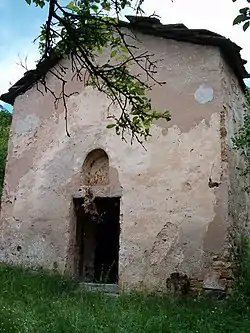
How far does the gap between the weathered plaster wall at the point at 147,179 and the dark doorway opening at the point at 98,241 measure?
413mm

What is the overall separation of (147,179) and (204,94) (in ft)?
5.62

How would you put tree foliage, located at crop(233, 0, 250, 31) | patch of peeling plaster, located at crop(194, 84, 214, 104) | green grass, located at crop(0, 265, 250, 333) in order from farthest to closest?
patch of peeling plaster, located at crop(194, 84, 214, 104), green grass, located at crop(0, 265, 250, 333), tree foliage, located at crop(233, 0, 250, 31)


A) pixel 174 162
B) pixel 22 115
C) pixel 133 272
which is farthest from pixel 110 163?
pixel 22 115

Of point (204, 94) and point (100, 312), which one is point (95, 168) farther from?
point (100, 312)

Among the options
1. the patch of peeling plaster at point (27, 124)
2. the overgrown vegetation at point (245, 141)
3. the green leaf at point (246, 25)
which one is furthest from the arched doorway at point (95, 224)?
the green leaf at point (246, 25)

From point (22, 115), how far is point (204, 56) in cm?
416

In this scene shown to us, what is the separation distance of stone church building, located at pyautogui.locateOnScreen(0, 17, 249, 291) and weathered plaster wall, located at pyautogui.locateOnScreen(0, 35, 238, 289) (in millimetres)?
17

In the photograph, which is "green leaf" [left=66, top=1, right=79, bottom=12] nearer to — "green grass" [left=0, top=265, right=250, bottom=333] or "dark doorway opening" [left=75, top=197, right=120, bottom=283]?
"green grass" [left=0, top=265, right=250, bottom=333]

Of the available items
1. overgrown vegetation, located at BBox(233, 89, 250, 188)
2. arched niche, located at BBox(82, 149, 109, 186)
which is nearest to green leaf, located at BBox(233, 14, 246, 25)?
overgrown vegetation, located at BBox(233, 89, 250, 188)

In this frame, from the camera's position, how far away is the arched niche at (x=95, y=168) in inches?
354

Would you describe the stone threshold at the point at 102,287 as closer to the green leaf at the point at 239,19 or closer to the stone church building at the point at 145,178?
the stone church building at the point at 145,178

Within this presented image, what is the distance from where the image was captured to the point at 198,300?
272 inches

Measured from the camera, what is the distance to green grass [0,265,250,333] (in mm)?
5125

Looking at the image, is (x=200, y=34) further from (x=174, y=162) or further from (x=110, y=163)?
(x=110, y=163)
